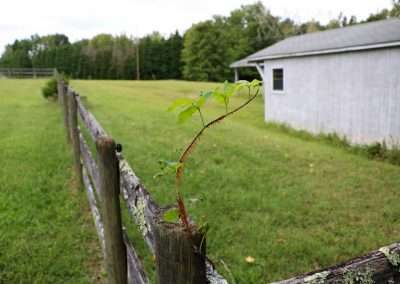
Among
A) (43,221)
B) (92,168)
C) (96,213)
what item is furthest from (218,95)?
(43,221)

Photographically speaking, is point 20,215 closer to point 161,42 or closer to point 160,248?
point 160,248

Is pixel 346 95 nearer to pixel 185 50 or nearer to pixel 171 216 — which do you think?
pixel 171 216

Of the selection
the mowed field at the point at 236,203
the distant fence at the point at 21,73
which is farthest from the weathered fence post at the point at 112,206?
the distant fence at the point at 21,73

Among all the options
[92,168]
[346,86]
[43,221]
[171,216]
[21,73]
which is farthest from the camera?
[21,73]

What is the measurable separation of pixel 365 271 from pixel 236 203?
12.4 feet

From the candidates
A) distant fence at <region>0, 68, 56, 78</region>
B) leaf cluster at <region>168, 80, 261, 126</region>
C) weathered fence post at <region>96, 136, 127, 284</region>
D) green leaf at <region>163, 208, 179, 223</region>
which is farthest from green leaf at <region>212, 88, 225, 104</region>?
distant fence at <region>0, 68, 56, 78</region>

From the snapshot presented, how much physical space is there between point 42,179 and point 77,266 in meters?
2.42

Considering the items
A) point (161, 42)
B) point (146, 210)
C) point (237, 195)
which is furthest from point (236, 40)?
point (146, 210)

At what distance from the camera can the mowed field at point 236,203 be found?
3492 mm

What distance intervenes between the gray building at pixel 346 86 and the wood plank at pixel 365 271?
8466 millimetres

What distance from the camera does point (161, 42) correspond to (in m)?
53.4

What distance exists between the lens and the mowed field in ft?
11.5

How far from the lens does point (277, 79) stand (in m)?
13.8

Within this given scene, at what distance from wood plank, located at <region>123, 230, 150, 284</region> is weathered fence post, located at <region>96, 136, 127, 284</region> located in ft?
0.14
